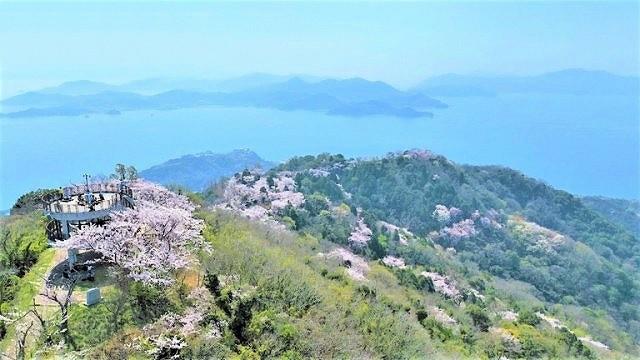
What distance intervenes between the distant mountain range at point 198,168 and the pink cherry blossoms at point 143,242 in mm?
79818

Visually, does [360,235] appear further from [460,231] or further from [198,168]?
[198,168]

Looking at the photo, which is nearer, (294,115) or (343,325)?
(343,325)

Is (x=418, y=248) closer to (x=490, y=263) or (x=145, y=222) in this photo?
(x=490, y=263)

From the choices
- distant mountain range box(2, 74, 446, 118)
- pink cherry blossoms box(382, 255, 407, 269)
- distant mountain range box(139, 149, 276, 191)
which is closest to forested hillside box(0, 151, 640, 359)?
pink cherry blossoms box(382, 255, 407, 269)

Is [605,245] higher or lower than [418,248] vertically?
lower

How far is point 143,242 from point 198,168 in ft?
292

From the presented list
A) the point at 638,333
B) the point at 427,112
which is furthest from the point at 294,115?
the point at 638,333

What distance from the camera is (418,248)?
35125mm

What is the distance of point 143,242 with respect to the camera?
37.9 ft

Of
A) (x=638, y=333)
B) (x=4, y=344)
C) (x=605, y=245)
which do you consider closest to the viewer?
(x=4, y=344)

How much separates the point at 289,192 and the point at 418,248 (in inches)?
328

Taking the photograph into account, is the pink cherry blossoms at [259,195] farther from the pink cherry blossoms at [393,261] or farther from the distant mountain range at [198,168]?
the distant mountain range at [198,168]

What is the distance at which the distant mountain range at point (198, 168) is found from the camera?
94.9m

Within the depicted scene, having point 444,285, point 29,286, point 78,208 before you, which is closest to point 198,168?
point 444,285
